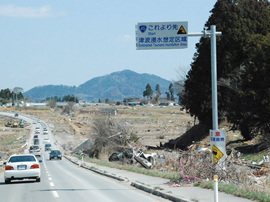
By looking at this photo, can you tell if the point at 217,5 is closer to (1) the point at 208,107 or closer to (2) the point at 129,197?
(1) the point at 208,107

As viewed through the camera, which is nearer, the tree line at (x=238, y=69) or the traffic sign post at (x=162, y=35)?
the traffic sign post at (x=162, y=35)

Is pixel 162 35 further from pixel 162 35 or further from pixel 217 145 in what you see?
pixel 217 145

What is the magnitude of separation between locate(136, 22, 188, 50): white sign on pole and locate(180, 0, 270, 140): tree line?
18615 millimetres

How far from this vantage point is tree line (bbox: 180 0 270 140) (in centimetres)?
3312

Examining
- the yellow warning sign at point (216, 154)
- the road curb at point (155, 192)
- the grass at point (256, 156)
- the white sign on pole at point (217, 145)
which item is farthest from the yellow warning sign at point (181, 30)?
the grass at point (256, 156)

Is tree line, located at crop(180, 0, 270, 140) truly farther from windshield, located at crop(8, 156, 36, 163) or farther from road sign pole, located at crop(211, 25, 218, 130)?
windshield, located at crop(8, 156, 36, 163)

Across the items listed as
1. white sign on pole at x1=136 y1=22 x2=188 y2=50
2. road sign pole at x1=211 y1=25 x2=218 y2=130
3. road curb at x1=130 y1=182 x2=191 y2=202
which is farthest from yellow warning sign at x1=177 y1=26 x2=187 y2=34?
road curb at x1=130 y1=182 x2=191 y2=202

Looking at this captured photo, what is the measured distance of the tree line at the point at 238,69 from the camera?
33125mm

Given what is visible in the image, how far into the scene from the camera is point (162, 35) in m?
15.5

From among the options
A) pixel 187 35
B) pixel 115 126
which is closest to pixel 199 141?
pixel 115 126

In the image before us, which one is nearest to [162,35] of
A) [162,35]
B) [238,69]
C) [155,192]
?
[162,35]

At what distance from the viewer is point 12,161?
835 inches

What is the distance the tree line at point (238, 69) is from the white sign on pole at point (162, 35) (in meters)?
18.6

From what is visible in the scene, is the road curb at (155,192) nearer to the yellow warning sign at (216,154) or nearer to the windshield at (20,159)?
the yellow warning sign at (216,154)
